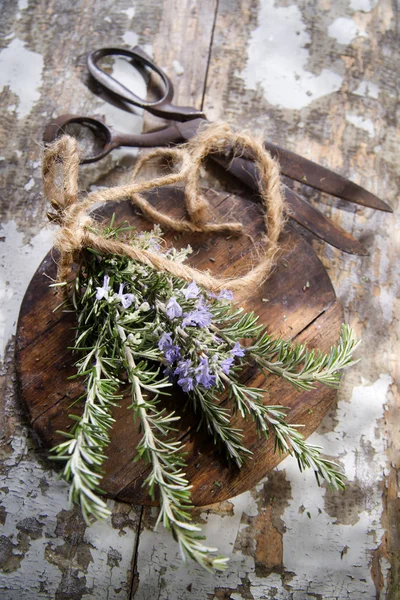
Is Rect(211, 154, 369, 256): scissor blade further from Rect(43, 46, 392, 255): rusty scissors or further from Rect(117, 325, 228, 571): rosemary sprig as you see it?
Rect(117, 325, 228, 571): rosemary sprig

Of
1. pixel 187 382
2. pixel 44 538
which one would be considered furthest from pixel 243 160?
pixel 44 538

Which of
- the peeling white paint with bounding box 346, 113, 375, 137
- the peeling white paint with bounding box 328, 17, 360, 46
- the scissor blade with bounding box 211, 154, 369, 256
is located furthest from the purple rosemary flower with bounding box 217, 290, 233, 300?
the peeling white paint with bounding box 328, 17, 360, 46

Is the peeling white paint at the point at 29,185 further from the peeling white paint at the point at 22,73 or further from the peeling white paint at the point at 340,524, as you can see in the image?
the peeling white paint at the point at 340,524

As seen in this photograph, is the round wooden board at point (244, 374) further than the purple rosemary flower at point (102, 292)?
Yes

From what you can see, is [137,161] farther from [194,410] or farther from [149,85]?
[194,410]

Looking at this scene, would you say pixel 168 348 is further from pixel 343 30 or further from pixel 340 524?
pixel 343 30

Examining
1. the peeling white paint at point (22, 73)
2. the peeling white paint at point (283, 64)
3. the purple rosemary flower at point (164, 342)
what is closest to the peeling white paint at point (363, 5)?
the peeling white paint at point (283, 64)
